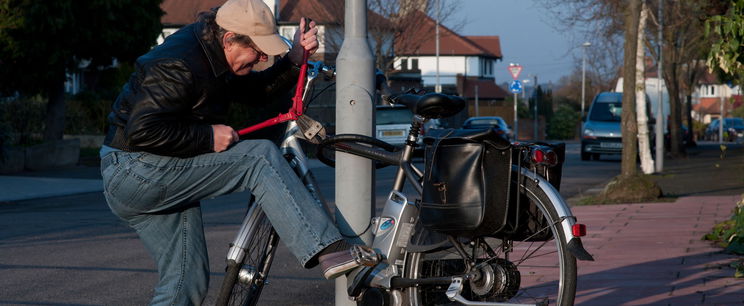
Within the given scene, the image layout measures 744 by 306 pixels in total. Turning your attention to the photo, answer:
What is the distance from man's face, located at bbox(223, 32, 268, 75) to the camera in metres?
4.05

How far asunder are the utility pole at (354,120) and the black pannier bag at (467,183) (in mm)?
499

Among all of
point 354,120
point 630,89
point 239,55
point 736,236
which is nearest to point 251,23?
point 239,55

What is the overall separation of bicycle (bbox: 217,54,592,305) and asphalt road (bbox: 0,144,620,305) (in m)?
2.18

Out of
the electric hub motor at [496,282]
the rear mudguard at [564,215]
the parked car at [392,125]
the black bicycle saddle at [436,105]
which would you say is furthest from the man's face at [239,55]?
the parked car at [392,125]

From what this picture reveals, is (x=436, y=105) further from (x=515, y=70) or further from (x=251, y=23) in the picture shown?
(x=515, y=70)

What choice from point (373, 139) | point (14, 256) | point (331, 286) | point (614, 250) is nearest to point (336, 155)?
point (373, 139)

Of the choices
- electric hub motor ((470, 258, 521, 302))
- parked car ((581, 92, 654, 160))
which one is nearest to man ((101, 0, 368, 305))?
electric hub motor ((470, 258, 521, 302))

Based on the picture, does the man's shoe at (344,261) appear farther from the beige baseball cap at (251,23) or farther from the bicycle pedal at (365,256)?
the beige baseball cap at (251,23)

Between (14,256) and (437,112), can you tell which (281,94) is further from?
(14,256)

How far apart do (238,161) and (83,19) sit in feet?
65.0

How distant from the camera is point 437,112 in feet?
13.8

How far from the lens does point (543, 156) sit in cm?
393

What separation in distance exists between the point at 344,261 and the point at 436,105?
28.6 inches

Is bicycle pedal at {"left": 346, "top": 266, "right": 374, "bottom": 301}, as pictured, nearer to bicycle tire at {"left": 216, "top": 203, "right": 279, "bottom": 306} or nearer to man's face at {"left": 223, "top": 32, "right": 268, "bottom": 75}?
bicycle tire at {"left": 216, "top": 203, "right": 279, "bottom": 306}
